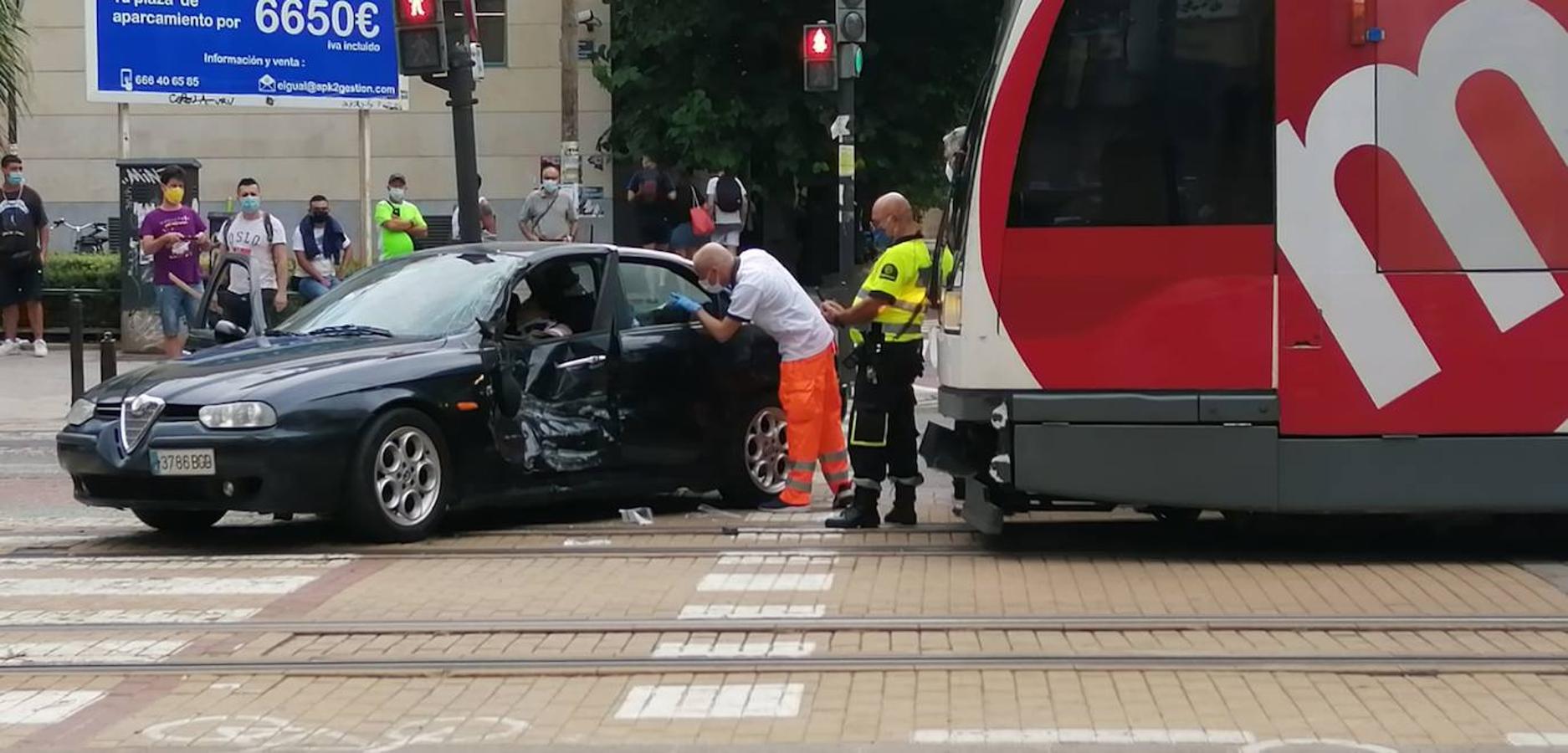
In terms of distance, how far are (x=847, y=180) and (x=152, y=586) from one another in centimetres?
A: 1208

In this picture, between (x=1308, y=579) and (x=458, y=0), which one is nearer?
(x=1308, y=579)

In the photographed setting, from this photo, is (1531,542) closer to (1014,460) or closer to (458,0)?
(1014,460)

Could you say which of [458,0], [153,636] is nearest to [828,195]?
[458,0]

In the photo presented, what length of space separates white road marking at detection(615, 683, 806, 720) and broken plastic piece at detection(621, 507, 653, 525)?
4114 millimetres

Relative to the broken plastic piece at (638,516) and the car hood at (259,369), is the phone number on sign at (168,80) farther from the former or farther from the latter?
the broken plastic piece at (638,516)

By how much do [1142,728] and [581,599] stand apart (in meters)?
A: 3.01

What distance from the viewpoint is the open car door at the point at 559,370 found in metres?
10.6

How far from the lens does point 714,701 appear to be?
686cm

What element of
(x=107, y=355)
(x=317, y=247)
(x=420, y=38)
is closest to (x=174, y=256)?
(x=317, y=247)

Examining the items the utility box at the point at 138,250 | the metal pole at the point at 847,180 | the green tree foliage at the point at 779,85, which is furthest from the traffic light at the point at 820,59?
the green tree foliage at the point at 779,85

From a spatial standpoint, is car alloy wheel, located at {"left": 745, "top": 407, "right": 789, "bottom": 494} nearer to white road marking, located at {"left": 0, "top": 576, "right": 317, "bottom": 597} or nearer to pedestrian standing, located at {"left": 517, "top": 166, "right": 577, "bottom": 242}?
white road marking, located at {"left": 0, "top": 576, "right": 317, "bottom": 597}

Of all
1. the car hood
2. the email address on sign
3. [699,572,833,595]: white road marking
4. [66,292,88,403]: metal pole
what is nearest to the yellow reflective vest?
[699,572,833,595]: white road marking

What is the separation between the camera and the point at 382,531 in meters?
10.1

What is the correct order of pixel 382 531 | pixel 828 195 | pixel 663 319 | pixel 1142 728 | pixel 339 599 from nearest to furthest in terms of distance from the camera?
pixel 1142 728
pixel 339 599
pixel 382 531
pixel 663 319
pixel 828 195
